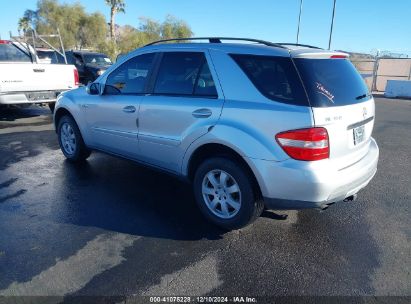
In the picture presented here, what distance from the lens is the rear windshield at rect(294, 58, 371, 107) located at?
2863mm

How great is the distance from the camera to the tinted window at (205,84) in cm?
338

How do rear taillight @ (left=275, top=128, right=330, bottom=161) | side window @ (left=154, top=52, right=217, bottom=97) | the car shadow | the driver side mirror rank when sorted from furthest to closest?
the car shadow → the driver side mirror → side window @ (left=154, top=52, right=217, bottom=97) → rear taillight @ (left=275, top=128, right=330, bottom=161)

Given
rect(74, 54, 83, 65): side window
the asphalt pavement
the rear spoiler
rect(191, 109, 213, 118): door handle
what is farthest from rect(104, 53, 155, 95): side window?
rect(74, 54, 83, 65): side window

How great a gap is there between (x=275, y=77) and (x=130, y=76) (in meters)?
2.08

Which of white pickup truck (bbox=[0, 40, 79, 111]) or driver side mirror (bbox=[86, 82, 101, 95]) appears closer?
driver side mirror (bbox=[86, 82, 101, 95])

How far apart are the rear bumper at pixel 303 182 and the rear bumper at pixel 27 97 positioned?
23.5 feet

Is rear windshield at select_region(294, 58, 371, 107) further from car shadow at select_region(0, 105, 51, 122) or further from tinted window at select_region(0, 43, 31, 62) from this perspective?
car shadow at select_region(0, 105, 51, 122)

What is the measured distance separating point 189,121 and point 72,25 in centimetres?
5245

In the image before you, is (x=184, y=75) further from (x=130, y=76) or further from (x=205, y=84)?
(x=130, y=76)

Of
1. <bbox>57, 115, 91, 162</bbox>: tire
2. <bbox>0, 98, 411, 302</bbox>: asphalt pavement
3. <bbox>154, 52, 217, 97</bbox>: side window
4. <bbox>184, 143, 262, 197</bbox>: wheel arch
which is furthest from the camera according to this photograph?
<bbox>57, 115, 91, 162</bbox>: tire

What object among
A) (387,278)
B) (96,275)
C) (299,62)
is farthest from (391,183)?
(96,275)

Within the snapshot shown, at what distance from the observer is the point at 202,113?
11.0 feet

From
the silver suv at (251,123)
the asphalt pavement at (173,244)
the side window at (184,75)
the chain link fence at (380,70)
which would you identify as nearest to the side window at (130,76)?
the silver suv at (251,123)

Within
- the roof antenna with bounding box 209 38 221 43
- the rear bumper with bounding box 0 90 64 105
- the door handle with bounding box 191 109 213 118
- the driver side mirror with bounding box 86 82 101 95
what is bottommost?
the rear bumper with bounding box 0 90 64 105
